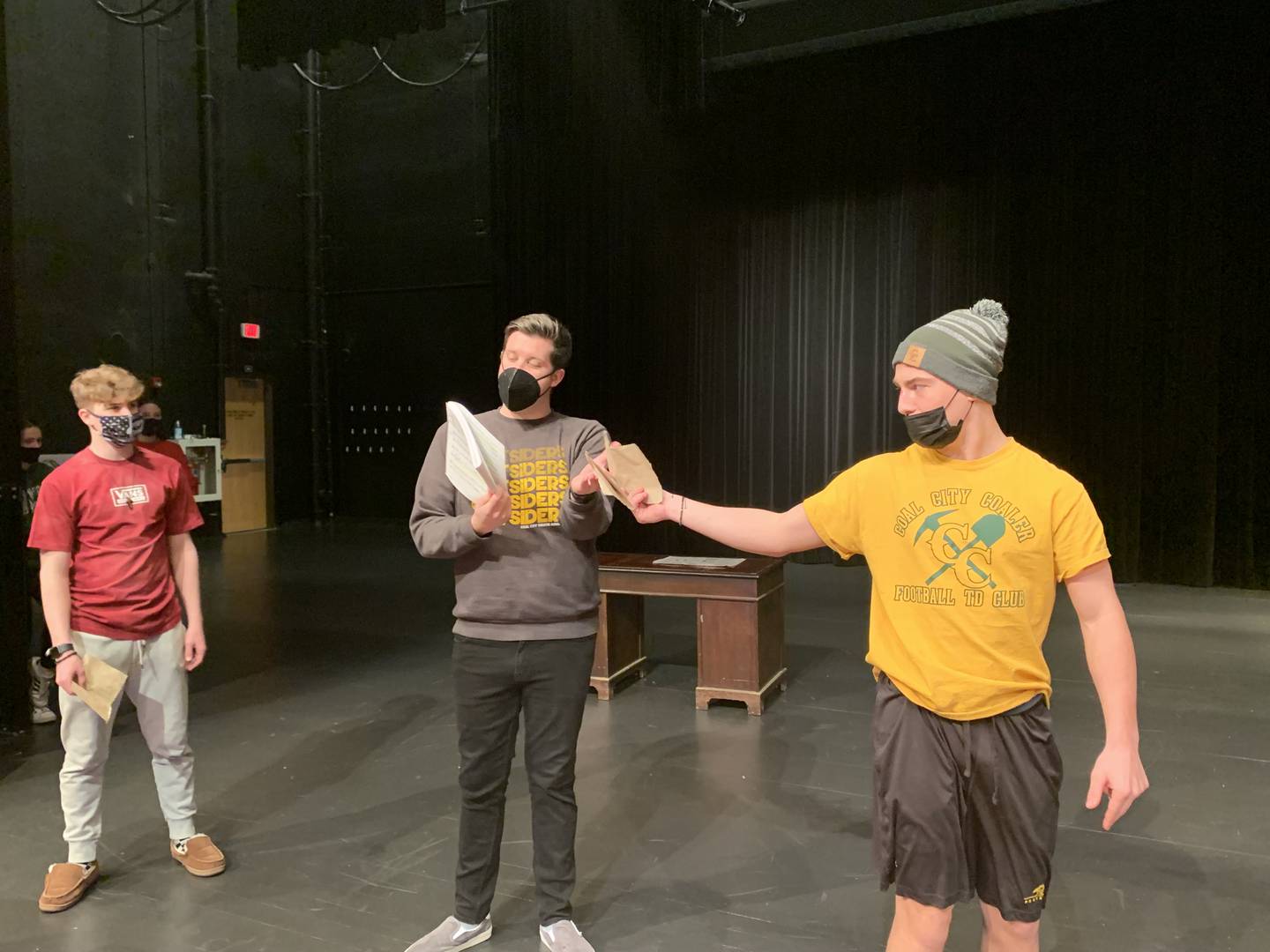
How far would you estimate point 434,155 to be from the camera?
12.4 metres

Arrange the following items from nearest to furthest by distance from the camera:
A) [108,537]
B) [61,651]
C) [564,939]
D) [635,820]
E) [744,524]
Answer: [744,524] < [564,939] < [61,651] < [108,537] < [635,820]

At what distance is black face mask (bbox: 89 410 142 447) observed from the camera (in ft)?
8.78

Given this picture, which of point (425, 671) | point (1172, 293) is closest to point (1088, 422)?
point (1172, 293)

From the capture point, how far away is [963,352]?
1.69 meters

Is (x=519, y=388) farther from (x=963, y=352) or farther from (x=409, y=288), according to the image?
(x=409, y=288)

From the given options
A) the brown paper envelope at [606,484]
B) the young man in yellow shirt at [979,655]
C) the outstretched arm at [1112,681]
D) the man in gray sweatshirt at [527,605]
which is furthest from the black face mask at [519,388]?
the outstretched arm at [1112,681]

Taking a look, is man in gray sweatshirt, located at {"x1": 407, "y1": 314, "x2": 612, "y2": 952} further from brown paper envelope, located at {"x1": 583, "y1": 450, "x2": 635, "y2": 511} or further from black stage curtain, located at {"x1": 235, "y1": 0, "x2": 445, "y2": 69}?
black stage curtain, located at {"x1": 235, "y1": 0, "x2": 445, "y2": 69}

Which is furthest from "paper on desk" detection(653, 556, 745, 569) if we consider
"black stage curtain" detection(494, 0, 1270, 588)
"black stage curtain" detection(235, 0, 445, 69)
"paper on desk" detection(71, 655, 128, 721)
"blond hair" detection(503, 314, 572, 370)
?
"black stage curtain" detection(235, 0, 445, 69)

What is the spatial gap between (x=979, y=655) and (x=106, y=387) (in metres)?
2.34

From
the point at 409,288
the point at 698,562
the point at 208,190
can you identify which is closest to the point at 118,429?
the point at 698,562

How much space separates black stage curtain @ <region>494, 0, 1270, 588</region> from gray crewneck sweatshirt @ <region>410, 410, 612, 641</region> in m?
7.24

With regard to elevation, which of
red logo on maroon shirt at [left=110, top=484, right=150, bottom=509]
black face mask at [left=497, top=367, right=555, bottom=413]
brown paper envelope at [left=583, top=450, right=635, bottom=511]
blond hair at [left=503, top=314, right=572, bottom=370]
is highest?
blond hair at [left=503, top=314, right=572, bottom=370]

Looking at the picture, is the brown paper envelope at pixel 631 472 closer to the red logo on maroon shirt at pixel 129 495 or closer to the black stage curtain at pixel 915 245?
the red logo on maroon shirt at pixel 129 495

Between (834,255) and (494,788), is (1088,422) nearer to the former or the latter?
(834,255)
